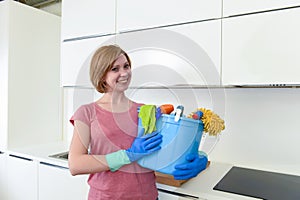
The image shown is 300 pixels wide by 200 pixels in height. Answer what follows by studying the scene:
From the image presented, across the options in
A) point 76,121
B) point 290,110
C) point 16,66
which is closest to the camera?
point 76,121

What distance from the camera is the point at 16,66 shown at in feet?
6.47

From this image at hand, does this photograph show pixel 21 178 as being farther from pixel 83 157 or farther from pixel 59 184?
pixel 83 157

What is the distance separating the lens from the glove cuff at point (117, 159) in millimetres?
923

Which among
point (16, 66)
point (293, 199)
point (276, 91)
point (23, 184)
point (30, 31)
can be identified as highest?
point (30, 31)

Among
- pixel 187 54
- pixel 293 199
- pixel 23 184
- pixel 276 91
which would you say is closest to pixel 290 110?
pixel 276 91

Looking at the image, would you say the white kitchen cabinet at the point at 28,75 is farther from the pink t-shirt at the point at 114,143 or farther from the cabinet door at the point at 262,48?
the cabinet door at the point at 262,48

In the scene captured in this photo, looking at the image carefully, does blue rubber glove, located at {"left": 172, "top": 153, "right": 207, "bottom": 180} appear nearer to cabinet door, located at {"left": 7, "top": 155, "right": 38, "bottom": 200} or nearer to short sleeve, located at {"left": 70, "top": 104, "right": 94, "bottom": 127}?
short sleeve, located at {"left": 70, "top": 104, "right": 94, "bottom": 127}

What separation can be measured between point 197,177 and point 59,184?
92 centimetres

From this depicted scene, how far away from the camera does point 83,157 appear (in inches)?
36.7

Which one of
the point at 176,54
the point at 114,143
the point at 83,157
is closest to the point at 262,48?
the point at 176,54

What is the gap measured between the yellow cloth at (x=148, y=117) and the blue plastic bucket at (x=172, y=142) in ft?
0.08

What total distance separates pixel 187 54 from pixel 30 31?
56.7 inches

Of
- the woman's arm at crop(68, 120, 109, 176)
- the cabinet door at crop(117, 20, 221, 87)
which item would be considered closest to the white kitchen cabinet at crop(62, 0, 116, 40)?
the cabinet door at crop(117, 20, 221, 87)

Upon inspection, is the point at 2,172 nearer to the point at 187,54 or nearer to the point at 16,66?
the point at 16,66
